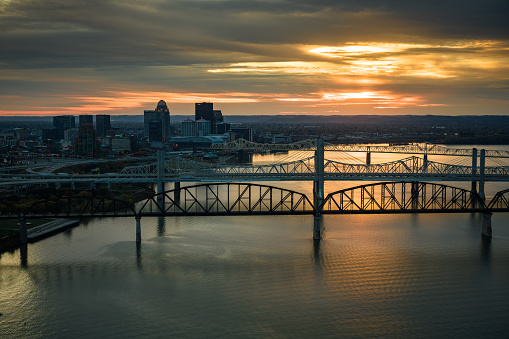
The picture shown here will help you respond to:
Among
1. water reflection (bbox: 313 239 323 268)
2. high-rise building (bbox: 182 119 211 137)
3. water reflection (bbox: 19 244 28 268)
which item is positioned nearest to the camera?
water reflection (bbox: 19 244 28 268)

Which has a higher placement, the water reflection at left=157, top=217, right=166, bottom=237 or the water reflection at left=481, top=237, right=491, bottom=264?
the water reflection at left=157, top=217, right=166, bottom=237

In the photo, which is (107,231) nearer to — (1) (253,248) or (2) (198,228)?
(2) (198,228)

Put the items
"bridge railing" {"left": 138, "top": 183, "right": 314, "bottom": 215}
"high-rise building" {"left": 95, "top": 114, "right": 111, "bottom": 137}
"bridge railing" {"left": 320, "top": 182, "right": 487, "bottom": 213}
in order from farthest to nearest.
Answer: "high-rise building" {"left": 95, "top": 114, "right": 111, "bottom": 137}, "bridge railing" {"left": 320, "top": 182, "right": 487, "bottom": 213}, "bridge railing" {"left": 138, "top": 183, "right": 314, "bottom": 215}

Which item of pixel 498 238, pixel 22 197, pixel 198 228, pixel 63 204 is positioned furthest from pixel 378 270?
pixel 22 197

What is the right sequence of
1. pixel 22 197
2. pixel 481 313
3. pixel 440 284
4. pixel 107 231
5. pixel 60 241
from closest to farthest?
pixel 481 313, pixel 440 284, pixel 60 241, pixel 107 231, pixel 22 197

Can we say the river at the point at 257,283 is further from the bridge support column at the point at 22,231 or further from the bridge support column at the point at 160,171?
the bridge support column at the point at 160,171

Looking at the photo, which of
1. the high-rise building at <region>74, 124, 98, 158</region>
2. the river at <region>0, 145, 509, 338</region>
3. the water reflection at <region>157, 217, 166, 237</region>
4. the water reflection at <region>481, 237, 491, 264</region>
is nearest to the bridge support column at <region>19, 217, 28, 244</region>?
the river at <region>0, 145, 509, 338</region>

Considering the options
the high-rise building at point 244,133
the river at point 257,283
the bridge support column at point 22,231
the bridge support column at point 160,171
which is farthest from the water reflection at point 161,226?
the high-rise building at point 244,133

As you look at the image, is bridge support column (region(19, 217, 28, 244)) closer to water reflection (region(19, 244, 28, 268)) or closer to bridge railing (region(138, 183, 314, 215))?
water reflection (region(19, 244, 28, 268))
